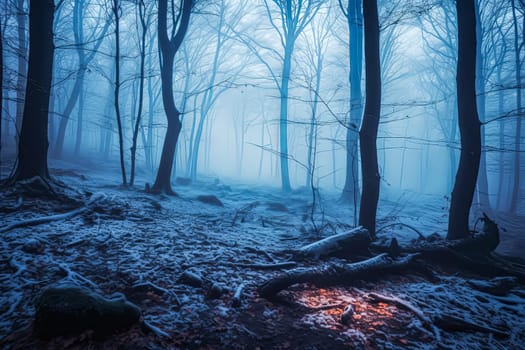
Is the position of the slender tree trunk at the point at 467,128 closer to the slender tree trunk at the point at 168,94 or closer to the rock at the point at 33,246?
the rock at the point at 33,246

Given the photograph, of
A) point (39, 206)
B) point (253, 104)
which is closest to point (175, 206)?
point (39, 206)

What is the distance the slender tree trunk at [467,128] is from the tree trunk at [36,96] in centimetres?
844

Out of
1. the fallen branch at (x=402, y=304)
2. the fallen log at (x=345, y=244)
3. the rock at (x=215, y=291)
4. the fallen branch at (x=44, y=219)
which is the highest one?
the fallen branch at (x=44, y=219)

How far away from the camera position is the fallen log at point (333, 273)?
234cm

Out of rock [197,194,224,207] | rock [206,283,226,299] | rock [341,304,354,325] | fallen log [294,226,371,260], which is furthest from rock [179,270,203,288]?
rock [197,194,224,207]

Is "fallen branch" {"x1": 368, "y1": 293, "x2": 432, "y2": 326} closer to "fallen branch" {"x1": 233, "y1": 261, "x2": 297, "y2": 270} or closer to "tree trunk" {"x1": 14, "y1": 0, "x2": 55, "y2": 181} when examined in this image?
"fallen branch" {"x1": 233, "y1": 261, "x2": 297, "y2": 270}

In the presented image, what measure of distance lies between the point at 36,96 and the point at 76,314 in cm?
544

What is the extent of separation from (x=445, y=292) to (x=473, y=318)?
50 cm

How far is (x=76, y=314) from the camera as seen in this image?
4.86 ft

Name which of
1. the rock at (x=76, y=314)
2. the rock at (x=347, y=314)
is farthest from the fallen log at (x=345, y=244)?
the rock at (x=76, y=314)

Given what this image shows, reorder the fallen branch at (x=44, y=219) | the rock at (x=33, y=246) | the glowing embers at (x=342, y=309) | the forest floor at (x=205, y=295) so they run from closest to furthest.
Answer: the forest floor at (x=205, y=295), the glowing embers at (x=342, y=309), the rock at (x=33, y=246), the fallen branch at (x=44, y=219)

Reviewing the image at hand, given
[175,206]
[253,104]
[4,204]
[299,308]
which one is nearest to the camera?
[299,308]

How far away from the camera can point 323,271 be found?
8.85ft

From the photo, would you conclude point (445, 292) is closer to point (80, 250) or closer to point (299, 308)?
point (299, 308)
